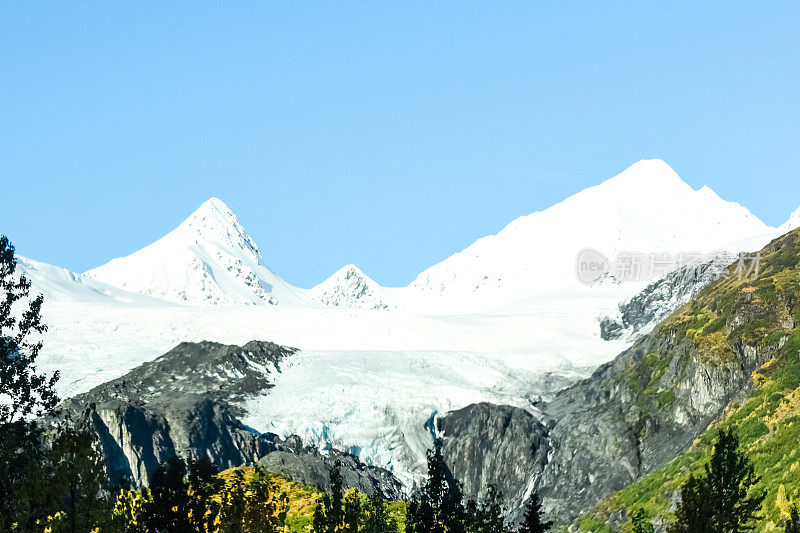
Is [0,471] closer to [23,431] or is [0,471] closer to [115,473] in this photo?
[23,431]

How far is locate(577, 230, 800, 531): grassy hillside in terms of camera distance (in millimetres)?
75625

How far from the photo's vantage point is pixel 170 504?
161 ft

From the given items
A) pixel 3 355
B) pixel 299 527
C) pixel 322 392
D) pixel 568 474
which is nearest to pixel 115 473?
pixel 322 392

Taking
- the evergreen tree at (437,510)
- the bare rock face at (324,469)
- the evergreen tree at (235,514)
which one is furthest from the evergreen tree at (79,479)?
the bare rock face at (324,469)

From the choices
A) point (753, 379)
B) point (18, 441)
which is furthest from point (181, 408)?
point (18, 441)

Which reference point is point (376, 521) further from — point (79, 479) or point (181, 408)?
point (181, 408)

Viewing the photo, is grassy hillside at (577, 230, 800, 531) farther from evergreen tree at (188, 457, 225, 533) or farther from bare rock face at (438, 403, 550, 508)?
evergreen tree at (188, 457, 225, 533)

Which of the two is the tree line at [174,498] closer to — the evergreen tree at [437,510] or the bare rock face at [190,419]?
the evergreen tree at [437,510]

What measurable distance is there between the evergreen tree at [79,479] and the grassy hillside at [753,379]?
124 ft

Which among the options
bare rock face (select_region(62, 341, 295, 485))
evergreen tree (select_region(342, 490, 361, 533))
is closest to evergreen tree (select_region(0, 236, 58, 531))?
evergreen tree (select_region(342, 490, 361, 533))

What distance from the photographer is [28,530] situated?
39312 mm

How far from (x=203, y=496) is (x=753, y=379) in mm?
58876

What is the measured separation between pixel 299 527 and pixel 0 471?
2131 centimetres

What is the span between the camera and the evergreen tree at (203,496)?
48.0 m
